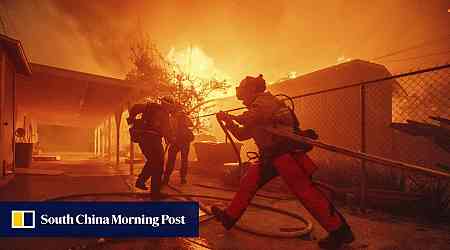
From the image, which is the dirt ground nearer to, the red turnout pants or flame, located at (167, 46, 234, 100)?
the red turnout pants

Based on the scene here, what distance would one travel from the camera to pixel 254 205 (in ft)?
14.5

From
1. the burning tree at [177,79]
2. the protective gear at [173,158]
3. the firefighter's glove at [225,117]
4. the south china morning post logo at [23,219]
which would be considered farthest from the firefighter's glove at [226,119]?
the burning tree at [177,79]

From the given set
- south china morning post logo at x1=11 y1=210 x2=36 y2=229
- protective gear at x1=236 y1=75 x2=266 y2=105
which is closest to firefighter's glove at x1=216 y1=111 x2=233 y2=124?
protective gear at x1=236 y1=75 x2=266 y2=105

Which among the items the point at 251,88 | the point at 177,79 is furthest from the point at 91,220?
the point at 177,79

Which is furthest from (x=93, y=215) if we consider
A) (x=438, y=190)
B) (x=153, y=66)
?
(x=153, y=66)

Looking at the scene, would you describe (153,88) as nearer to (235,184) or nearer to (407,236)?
(235,184)

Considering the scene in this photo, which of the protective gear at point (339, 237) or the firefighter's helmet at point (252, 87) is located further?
the firefighter's helmet at point (252, 87)

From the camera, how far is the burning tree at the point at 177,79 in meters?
19.0

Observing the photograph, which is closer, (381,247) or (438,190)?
(381,247)

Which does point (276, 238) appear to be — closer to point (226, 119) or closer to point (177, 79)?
point (226, 119)

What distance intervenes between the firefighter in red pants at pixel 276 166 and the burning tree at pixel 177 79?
1517cm

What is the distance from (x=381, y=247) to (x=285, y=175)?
1252 millimetres

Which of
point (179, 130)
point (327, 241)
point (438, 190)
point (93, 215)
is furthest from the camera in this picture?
point (179, 130)

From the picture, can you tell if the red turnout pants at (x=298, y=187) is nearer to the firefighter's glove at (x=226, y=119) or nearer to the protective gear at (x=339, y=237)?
the protective gear at (x=339, y=237)
